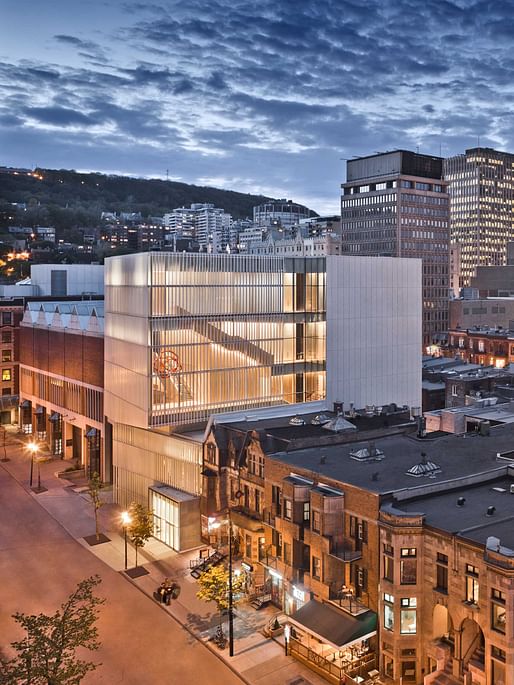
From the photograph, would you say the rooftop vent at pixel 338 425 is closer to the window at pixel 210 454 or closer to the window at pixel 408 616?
the window at pixel 210 454

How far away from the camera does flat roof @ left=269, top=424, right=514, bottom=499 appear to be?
152 ft

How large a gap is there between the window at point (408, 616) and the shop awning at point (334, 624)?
224 centimetres

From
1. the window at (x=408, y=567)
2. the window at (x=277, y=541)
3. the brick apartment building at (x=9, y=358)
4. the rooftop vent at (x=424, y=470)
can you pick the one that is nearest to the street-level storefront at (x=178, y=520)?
the window at (x=277, y=541)

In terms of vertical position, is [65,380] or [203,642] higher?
[65,380]

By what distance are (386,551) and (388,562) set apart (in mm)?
639

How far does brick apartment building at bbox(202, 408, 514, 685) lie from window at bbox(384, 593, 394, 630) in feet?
0.21

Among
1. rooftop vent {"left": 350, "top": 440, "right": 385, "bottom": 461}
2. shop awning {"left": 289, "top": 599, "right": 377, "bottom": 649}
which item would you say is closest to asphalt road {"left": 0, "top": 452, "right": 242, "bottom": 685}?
shop awning {"left": 289, "top": 599, "right": 377, "bottom": 649}

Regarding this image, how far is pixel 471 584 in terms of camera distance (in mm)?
36656

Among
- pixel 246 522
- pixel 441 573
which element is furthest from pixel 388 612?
pixel 246 522

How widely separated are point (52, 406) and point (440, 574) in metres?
76.5

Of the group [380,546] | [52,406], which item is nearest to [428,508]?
[380,546]

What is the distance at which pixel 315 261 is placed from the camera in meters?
81.6

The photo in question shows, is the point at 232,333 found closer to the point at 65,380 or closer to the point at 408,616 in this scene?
the point at 65,380

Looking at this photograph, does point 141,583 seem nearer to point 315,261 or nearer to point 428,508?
point 428,508
